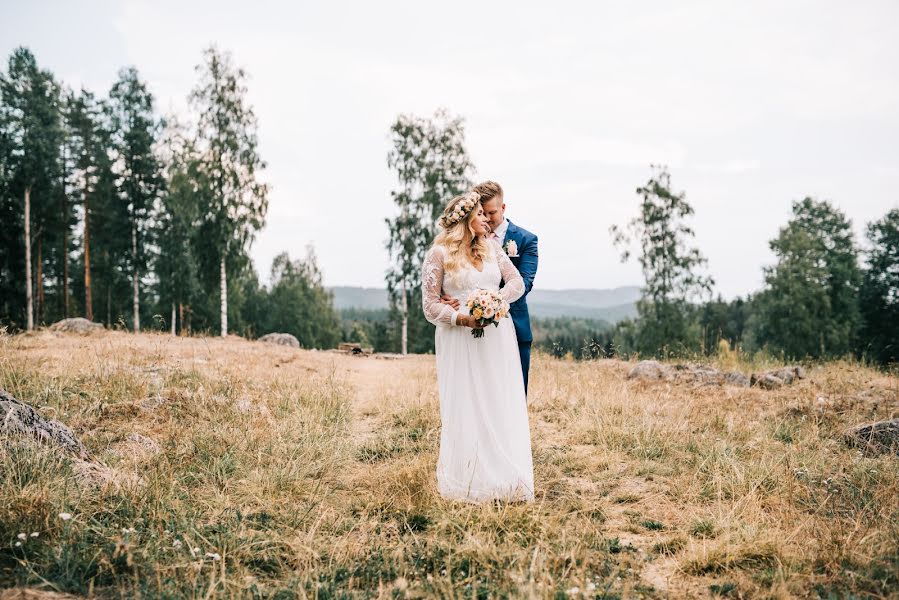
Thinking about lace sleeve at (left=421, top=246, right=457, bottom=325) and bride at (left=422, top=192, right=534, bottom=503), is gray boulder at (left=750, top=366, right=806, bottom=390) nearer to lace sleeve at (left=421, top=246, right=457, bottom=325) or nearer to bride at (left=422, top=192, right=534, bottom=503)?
bride at (left=422, top=192, right=534, bottom=503)

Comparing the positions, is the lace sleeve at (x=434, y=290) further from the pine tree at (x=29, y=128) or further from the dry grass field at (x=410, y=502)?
the pine tree at (x=29, y=128)

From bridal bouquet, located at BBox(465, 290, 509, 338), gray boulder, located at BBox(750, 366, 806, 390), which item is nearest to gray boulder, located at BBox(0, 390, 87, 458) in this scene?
bridal bouquet, located at BBox(465, 290, 509, 338)

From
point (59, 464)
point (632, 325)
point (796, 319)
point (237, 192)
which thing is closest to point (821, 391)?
point (59, 464)

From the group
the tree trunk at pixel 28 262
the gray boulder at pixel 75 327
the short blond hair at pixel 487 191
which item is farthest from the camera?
the tree trunk at pixel 28 262

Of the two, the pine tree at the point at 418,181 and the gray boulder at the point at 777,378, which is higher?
the pine tree at the point at 418,181

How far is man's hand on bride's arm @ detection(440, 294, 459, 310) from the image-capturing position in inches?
202

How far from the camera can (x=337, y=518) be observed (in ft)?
14.8

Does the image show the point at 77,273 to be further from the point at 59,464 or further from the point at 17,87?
the point at 59,464

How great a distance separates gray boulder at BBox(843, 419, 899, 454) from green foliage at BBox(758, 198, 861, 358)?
1215 inches

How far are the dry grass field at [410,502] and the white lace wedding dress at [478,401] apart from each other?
0.83 feet

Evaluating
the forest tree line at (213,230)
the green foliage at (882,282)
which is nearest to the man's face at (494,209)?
the forest tree line at (213,230)

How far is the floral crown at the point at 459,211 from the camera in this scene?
517cm

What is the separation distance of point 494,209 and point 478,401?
6.28ft

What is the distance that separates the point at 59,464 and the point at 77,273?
142ft
